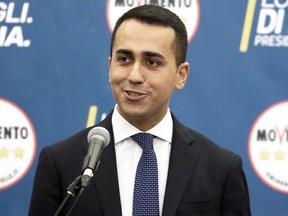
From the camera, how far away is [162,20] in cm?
158

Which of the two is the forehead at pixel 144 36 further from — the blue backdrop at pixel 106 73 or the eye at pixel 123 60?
the blue backdrop at pixel 106 73

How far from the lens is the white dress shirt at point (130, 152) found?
5.13 ft

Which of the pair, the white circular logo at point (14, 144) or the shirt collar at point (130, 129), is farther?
the white circular logo at point (14, 144)

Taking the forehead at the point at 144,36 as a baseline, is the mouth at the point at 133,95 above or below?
below

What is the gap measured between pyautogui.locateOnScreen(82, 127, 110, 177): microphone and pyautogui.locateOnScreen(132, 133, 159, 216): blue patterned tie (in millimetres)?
289

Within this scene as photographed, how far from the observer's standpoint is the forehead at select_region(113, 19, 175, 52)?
5.04 feet

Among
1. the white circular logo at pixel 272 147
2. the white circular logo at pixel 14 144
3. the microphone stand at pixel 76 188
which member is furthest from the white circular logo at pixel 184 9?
the microphone stand at pixel 76 188

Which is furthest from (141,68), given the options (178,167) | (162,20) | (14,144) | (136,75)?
(14,144)

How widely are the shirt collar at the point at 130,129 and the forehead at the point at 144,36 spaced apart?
6.9 inches

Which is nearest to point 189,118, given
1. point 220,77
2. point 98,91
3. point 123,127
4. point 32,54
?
point 220,77

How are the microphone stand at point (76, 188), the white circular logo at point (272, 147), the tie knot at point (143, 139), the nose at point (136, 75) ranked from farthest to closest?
the white circular logo at point (272, 147), the tie knot at point (143, 139), the nose at point (136, 75), the microphone stand at point (76, 188)

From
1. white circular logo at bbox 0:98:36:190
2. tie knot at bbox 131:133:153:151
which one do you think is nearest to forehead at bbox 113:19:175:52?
tie knot at bbox 131:133:153:151

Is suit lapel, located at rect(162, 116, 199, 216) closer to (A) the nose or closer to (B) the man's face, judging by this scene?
(B) the man's face

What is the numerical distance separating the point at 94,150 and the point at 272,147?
127 centimetres
